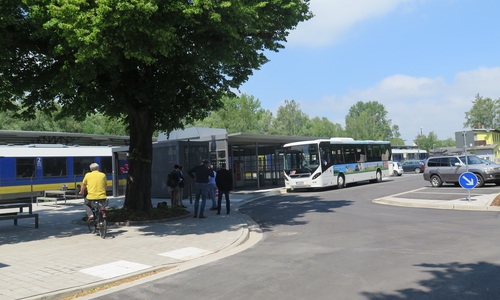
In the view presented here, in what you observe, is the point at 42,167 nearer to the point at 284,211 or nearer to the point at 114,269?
the point at 284,211

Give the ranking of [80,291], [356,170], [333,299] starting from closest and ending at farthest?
[333,299]
[80,291]
[356,170]

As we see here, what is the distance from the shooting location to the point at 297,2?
12.0 m

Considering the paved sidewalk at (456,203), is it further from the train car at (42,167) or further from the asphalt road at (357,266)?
the train car at (42,167)

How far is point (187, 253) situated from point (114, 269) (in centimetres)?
164

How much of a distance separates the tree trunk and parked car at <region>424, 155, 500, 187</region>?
53.2 ft

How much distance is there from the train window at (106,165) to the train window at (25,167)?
173 inches

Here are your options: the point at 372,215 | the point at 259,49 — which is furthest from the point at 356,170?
the point at 259,49

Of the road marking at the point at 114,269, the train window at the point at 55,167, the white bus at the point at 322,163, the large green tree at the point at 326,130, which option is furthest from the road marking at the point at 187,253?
the large green tree at the point at 326,130

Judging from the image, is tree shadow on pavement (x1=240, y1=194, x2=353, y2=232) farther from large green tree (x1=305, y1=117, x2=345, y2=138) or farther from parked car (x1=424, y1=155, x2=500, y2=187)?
large green tree (x1=305, y1=117, x2=345, y2=138)

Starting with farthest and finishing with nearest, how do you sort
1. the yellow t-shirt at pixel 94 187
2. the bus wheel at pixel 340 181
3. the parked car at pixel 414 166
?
the parked car at pixel 414 166 → the bus wheel at pixel 340 181 → the yellow t-shirt at pixel 94 187

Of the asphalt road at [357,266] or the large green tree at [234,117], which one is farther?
the large green tree at [234,117]

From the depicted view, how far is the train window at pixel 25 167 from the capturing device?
75.8ft

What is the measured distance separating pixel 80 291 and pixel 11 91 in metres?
8.45

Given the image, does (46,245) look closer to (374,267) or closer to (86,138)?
(374,267)
